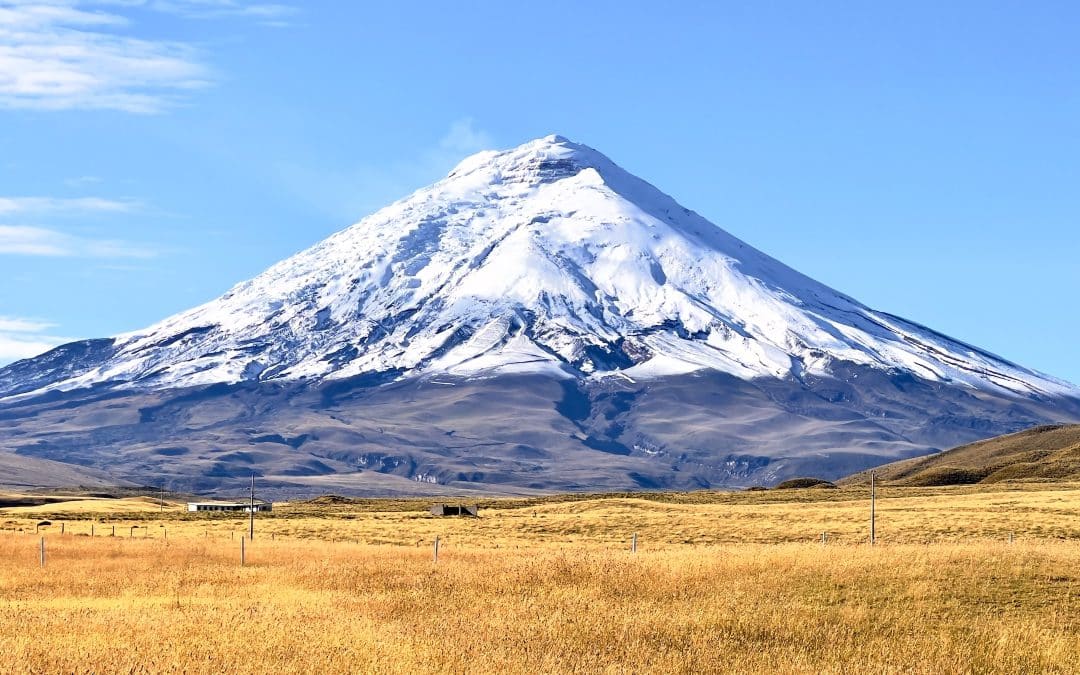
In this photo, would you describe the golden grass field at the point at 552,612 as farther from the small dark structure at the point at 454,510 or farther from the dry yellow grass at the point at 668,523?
Result: the small dark structure at the point at 454,510

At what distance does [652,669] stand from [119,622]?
32.3 feet

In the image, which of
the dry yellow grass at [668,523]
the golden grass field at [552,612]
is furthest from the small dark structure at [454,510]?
the golden grass field at [552,612]

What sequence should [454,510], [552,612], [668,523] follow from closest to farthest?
[552,612]
[668,523]
[454,510]

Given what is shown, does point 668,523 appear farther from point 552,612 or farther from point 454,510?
point 552,612

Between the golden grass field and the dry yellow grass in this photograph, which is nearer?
the golden grass field

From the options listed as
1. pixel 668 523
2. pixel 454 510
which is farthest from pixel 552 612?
pixel 454 510

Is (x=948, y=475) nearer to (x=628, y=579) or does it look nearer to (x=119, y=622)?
(x=628, y=579)

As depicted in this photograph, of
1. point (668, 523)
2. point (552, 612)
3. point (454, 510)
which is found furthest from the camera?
point (454, 510)

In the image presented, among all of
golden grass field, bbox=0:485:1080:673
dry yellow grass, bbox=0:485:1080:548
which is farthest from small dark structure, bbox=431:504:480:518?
golden grass field, bbox=0:485:1080:673

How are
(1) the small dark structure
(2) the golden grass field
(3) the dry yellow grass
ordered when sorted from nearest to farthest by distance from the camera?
1. (2) the golden grass field
2. (3) the dry yellow grass
3. (1) the small dark structure

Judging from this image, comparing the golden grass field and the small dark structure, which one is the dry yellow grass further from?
the golden grass field

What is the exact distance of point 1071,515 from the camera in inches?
2945

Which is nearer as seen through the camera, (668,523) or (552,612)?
(552,612)

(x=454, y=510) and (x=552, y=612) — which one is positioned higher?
(x=552, y=612)
